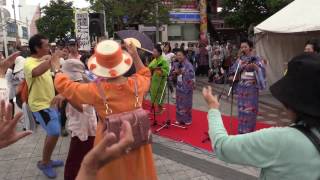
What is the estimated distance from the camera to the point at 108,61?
2754 mm

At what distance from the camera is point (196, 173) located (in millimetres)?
4688

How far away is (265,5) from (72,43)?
12800mm

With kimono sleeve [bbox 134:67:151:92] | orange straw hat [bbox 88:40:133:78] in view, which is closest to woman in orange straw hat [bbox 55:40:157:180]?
orange straw hat [bbox 88:40:133:78]

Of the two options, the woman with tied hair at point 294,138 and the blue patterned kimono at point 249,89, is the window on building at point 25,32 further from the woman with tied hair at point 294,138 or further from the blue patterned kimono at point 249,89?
the woman with tied hair at point 294,138

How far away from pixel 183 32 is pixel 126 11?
38.1 ft

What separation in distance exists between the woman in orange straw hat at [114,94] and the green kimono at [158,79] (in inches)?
185

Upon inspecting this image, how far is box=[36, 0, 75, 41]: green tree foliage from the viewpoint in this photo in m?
38.0

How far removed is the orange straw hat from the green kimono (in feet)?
15.9

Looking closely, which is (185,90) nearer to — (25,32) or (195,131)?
(195,131)

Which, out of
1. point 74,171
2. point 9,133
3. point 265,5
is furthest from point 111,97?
point 265,5

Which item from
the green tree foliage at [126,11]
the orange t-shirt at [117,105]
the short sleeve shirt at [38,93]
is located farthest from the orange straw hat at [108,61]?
the green tree foliage at [126,11]

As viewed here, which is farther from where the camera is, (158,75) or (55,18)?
(55,18)

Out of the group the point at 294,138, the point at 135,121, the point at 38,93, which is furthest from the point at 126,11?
the point at 294,138

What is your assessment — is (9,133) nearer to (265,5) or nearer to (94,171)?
(94,171)
